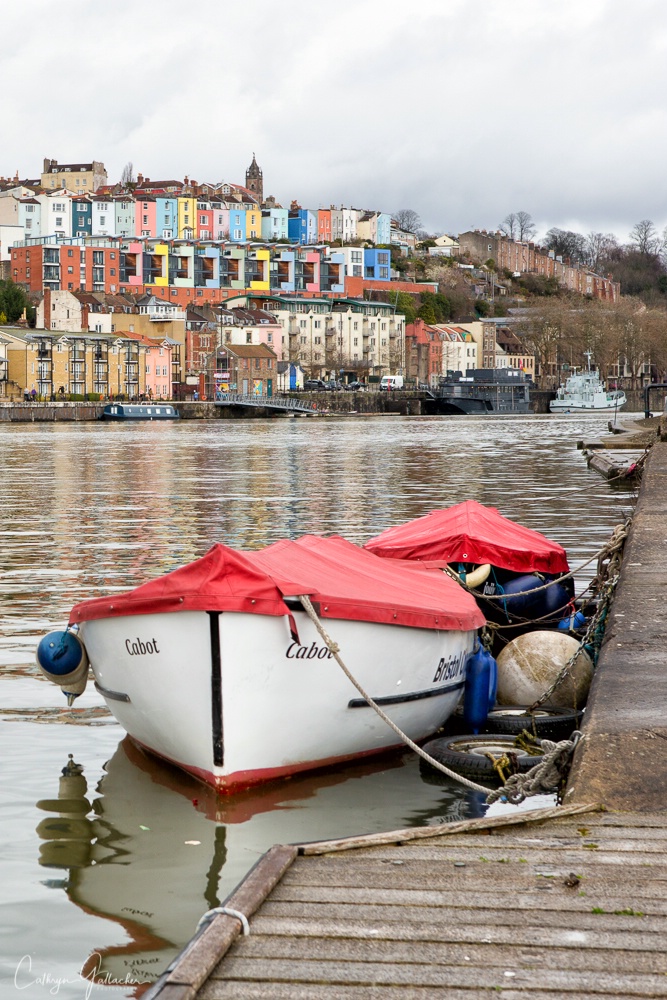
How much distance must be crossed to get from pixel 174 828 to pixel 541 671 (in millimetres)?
3699

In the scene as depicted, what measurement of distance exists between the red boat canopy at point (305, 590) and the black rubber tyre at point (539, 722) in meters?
0.68

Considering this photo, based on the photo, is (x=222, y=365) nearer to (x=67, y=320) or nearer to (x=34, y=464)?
(x=67, y=320)

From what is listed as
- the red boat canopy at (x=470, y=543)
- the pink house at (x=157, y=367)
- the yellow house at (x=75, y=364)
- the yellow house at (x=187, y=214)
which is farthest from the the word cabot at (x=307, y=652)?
the yellow house at (x=187, y=214)

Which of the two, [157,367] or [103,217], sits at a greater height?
[103,217]

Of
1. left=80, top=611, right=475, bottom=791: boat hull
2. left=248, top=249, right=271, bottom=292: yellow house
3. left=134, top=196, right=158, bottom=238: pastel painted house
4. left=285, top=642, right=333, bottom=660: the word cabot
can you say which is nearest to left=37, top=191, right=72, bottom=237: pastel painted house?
left=134, top=196, right=158, bottom=238: pastel painted house

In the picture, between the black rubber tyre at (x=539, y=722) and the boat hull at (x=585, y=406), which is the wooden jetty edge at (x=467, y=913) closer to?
the black rubber tyre at (x=539, y=722)

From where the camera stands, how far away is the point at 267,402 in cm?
13212

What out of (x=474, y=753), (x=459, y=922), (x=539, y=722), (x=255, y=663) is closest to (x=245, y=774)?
(x=255, y=663)

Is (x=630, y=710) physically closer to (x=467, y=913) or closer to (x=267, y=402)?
(x=467, y=913)

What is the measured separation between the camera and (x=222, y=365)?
468 feet

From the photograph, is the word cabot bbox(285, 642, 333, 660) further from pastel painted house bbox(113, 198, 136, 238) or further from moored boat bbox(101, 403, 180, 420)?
pastel painted house bbox(113, 198, 136, 238)

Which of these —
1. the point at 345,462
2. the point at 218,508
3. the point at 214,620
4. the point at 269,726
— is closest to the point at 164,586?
the point at 214,620

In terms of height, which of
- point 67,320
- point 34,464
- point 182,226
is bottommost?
point 34,464

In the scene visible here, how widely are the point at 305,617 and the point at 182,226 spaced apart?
192 metres
